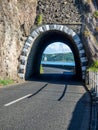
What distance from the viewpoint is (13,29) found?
2592 centimetres

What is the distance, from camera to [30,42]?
27953 millimetres

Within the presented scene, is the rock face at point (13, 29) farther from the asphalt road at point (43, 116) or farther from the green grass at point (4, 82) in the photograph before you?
the asphalt road at point (43, 116)

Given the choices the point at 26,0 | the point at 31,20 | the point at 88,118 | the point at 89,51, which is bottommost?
the point at 88,118

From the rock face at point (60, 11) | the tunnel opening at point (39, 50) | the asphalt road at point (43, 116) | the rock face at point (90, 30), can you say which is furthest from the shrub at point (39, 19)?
the asphalt road at point (43, 116)

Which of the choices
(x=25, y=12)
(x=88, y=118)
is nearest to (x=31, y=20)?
(x=25, y=12)

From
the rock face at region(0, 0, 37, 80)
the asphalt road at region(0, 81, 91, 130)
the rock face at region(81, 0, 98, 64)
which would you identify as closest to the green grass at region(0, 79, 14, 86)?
the rock face at region(0, 0, 37, 80)

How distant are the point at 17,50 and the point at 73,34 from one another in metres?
5.15

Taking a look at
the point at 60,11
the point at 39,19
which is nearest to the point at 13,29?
the point at 39,19

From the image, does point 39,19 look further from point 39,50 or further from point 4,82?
point 4,82

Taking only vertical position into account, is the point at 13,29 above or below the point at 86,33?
above

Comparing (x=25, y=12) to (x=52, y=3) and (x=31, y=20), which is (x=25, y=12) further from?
(x=52, y=3)

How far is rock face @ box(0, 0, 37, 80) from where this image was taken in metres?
24.3

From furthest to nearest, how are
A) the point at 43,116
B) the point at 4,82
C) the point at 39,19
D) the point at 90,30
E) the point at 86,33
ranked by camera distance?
the point at 39,19, the point at 90,30, the point at 86,33, the point at 4,82, the point at 43,116

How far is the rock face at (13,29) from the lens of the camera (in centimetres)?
2433
